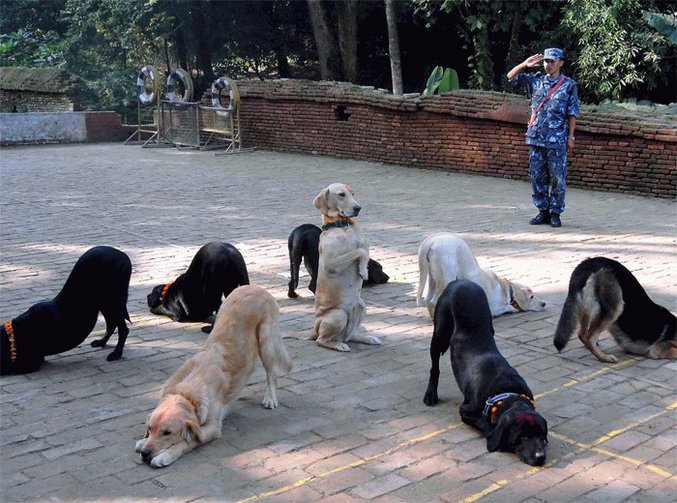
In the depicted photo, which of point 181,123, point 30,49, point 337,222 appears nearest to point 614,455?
point 337,222

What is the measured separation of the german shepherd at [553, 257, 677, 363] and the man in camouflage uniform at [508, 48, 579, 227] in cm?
568

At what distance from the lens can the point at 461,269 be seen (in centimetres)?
775

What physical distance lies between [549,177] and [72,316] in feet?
26.2

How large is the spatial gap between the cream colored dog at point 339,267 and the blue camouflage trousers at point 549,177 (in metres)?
6.01

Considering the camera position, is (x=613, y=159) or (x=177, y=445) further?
(x=613, y=159)

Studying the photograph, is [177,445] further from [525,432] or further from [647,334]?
[647,334]

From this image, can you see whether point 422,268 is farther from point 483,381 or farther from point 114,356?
point 114,356

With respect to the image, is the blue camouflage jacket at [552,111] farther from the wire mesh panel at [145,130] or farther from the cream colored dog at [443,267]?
the wire mesh panel at [145,130]

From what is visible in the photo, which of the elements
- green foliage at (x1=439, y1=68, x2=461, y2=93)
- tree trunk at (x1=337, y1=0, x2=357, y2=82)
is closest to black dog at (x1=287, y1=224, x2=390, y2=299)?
green foliage at (x1=439, y1=68, x2=461, y2=93)

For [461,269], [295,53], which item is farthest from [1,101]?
[461,269]

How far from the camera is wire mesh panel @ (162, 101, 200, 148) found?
25.1m

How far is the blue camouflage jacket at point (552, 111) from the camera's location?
41.3 feet

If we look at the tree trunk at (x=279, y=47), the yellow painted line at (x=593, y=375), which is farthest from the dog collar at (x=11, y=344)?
the tree trunk at (x=279, y=47)

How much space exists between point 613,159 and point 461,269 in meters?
9.14
